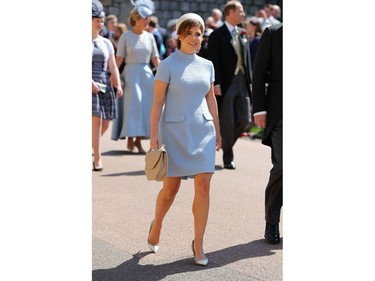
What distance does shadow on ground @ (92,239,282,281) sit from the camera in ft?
21.1

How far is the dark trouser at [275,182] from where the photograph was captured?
736cm

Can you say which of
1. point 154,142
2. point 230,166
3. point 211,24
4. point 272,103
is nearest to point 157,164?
point 154,142

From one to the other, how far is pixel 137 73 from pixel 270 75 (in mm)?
5230

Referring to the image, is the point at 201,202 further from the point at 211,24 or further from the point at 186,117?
the point at 211,24

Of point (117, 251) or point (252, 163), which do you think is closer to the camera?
point (117, 251)

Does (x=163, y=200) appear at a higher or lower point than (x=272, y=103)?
lower

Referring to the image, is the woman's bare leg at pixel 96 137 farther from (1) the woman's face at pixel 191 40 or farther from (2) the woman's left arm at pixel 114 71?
(1) the woman's face at pixel 191 40

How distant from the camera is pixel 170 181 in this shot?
6930 millimetres

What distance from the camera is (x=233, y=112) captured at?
11773 millimetres

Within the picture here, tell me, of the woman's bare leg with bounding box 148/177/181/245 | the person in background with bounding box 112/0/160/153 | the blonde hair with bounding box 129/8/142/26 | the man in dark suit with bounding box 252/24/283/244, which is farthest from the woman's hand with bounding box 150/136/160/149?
the blonde hair with bounding box 129/8/142/26
